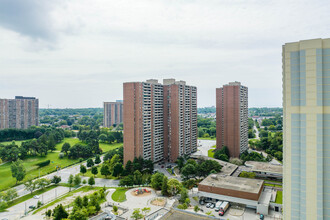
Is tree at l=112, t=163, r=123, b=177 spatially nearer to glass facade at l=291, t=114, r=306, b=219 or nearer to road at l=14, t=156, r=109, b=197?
road at l=14, t=156, r=109, b=197

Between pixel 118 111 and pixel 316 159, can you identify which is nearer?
pixel 316 159

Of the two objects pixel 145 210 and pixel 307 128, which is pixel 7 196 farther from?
pixel 307 128

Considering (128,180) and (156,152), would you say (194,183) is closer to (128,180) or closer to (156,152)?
(128,180)

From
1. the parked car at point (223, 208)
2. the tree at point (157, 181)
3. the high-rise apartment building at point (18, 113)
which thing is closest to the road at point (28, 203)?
the tree at point (157, 181)

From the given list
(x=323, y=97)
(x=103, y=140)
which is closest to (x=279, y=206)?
(x=323, y=97)

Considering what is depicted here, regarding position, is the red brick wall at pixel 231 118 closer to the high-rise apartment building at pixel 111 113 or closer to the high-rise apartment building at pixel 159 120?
the high-rise apartment building at pixel 159 120

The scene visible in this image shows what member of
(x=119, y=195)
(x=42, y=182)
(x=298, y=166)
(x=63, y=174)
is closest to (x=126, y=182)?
(x=119, y=195)
